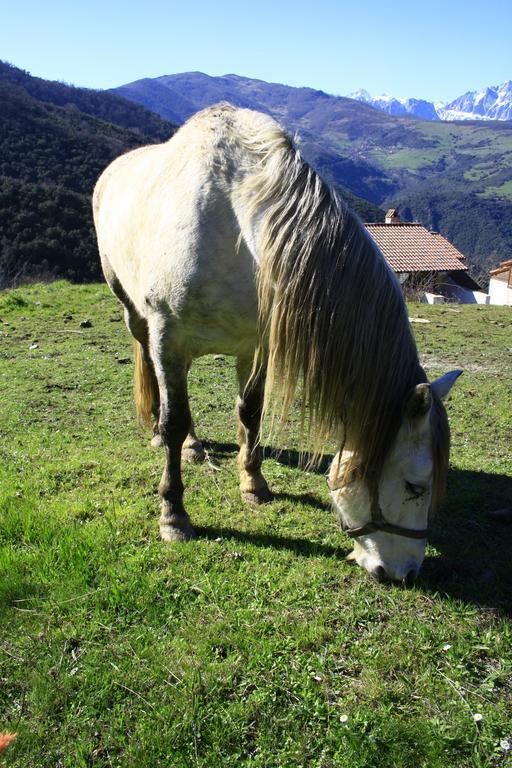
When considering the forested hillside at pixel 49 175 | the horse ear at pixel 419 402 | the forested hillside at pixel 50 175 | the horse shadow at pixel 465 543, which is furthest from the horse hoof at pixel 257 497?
the forested hillside at pixel 49 175

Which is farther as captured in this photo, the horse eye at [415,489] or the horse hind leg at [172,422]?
the horse hind leg at [172,422]

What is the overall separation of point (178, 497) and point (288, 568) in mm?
864

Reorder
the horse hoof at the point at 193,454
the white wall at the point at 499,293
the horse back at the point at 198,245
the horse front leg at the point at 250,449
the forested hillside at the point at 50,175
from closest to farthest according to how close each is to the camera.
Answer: the horse back at the point at 198,245
the horse front leg at the point at 250,449
the horse hoof at the point at 193,454
the forested hillside at the point at 50,175
the white wall at the point at 499,293

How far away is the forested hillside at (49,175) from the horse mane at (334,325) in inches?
731

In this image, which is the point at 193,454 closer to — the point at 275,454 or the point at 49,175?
the point at 275,454

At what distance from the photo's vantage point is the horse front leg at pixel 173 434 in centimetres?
348

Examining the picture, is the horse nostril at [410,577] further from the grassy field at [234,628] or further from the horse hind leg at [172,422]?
the horse hind leg at [172,422]

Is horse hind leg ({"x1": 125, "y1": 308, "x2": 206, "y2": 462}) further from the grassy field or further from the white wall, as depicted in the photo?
the white wall

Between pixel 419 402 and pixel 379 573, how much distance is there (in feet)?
3.42

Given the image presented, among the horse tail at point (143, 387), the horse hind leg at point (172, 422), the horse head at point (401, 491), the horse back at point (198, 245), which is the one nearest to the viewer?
the horse head at point (401, 491)

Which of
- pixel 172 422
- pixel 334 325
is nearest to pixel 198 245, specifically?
pixel 334 325

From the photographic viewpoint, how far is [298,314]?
2746 mm

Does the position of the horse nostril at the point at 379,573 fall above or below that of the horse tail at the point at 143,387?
below

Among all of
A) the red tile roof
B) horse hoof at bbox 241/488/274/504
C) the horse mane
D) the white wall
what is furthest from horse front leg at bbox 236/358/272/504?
the white wall
